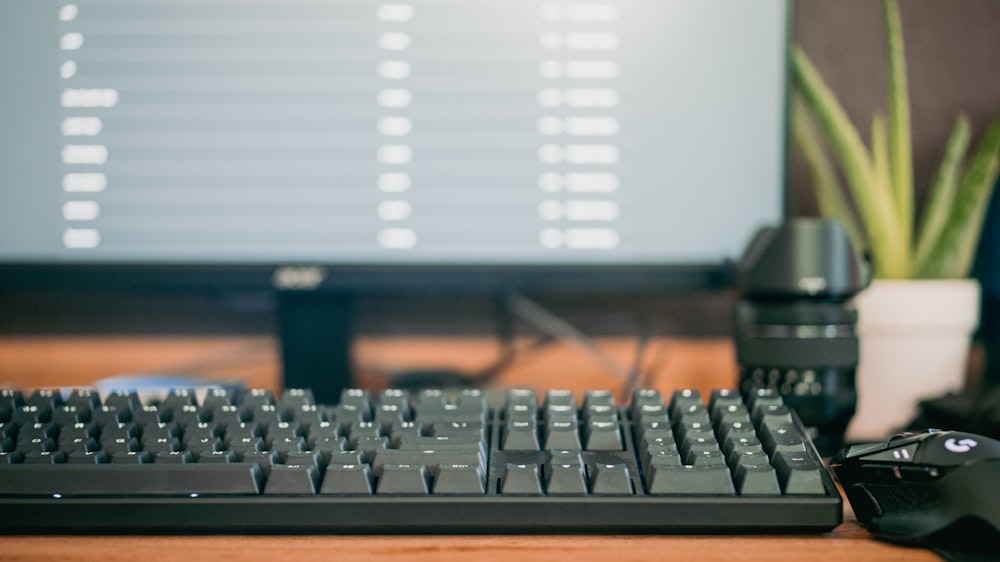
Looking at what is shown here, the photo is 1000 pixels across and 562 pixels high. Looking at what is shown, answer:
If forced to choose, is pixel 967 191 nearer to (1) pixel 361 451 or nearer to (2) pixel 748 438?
(2) pixel 748 438

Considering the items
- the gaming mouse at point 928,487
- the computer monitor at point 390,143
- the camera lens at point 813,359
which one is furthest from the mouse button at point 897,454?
the computer monitor at point 390,143

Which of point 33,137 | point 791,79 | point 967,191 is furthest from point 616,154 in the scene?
point 33,137

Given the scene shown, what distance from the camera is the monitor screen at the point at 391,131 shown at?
59cm

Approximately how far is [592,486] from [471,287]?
0.28m

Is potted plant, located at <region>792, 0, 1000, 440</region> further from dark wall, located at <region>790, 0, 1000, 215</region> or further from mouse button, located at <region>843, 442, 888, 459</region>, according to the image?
mouse button, located at <region>843, 442, 888, 459</region>

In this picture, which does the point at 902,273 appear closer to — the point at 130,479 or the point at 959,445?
the point at 959,445

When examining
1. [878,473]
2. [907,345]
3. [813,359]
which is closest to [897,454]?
[878,473]

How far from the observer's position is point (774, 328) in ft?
1.70

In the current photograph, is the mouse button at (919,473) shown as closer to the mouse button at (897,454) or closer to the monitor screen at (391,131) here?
the mouse button at (897,454)

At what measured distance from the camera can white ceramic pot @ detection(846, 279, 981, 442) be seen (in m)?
0.57

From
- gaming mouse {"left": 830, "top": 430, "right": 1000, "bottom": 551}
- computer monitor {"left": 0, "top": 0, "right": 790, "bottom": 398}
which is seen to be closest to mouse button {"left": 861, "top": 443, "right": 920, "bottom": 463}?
gaming mouse {"left": 830, "top": 430, "right": 1000, "bottom": 551}

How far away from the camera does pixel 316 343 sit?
640 mm

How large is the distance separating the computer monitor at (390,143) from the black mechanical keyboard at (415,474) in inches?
8.6

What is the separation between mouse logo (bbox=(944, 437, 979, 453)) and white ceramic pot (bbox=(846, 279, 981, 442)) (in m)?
0.24
